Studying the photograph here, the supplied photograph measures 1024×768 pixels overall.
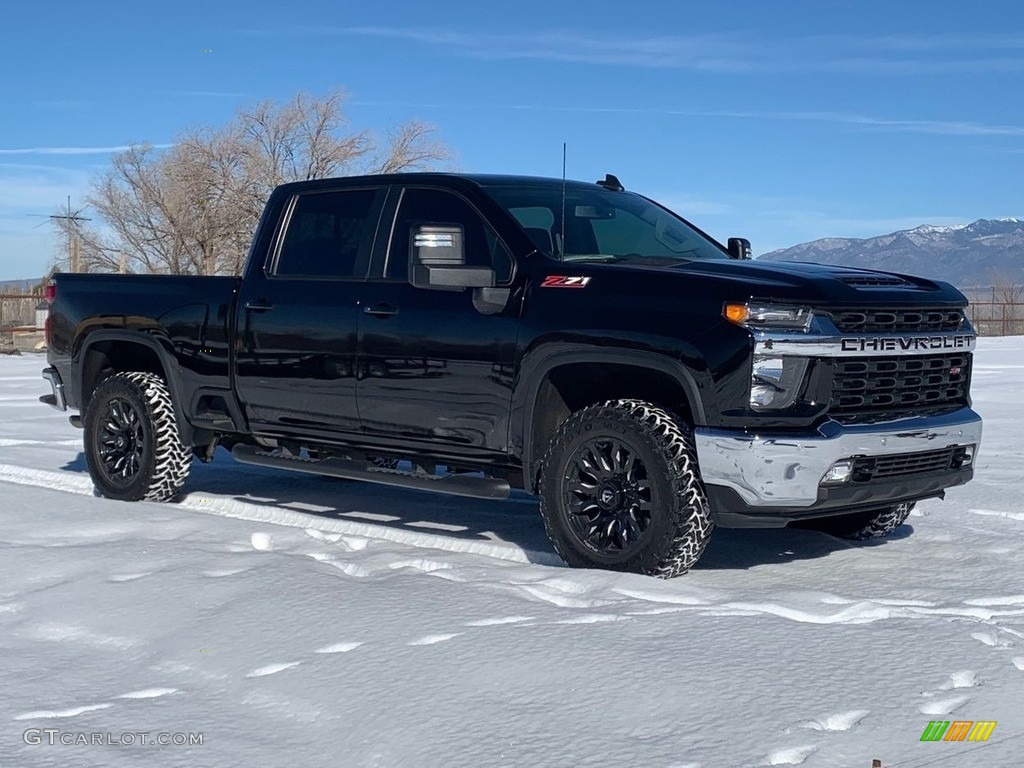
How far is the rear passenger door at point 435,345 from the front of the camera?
6.18 metres

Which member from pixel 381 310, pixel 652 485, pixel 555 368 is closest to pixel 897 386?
pixel 652 485

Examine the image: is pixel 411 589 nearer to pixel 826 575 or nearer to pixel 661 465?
pixel 661 465

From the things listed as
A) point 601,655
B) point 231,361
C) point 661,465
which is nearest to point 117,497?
point 231,361

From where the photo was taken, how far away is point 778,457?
5.28 meters

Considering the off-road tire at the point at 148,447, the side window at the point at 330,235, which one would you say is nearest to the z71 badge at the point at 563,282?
the side window at the point at 330,235

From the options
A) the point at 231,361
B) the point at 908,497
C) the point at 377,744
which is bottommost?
the point at 377,744

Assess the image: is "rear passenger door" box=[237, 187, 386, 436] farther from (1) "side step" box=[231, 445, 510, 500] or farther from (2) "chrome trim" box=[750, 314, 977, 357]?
(2) "chrome trim" box=[750, 314, 977, 357]

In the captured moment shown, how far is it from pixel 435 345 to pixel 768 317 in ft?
5.75

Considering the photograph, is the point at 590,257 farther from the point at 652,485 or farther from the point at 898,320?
the point at 898,320

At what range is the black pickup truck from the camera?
538 cm

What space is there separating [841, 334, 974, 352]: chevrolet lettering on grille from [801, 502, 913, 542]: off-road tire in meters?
0.99

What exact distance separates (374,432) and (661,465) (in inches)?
72.8

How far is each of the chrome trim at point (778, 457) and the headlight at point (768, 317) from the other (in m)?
0.43

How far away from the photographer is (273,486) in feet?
29.5
